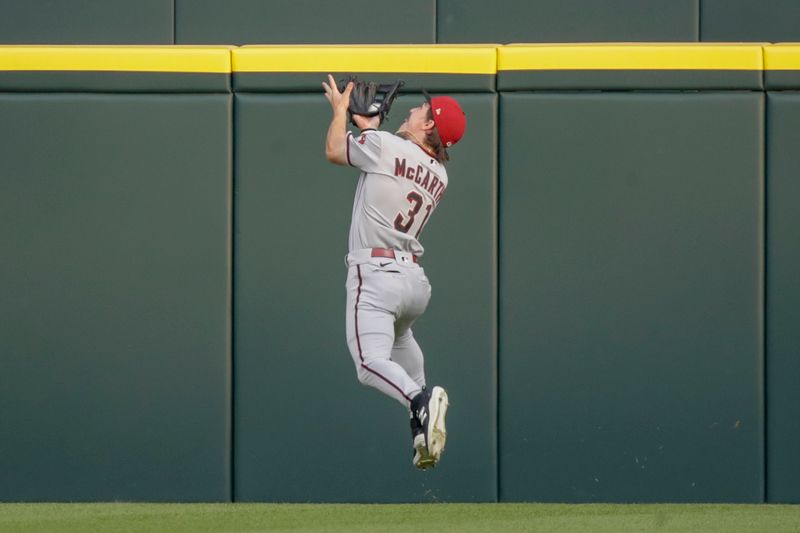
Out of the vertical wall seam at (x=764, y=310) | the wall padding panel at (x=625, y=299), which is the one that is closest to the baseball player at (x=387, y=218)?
the wall padding panel at (x=625, y=299)

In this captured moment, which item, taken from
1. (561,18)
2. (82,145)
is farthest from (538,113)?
(82,145)

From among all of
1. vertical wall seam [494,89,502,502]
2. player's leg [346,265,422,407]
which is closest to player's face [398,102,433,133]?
player's leg [346,265,422,407]

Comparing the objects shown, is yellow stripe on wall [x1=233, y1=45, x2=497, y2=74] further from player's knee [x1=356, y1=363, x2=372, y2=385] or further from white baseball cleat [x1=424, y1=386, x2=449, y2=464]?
white baseball cleat [x1=424, y1=386, x2=449, y2=464]

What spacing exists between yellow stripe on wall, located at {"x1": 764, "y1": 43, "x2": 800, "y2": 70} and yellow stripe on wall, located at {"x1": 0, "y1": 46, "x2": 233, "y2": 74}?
2.78 m

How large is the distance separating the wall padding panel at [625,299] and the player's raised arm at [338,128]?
1.72m

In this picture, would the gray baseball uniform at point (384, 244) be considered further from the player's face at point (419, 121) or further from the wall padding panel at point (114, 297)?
the wall padding panel at point (114, 297)

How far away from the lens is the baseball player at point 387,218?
19.4 feet

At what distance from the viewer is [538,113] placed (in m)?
7.47

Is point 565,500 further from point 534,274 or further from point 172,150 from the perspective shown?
point 172,150

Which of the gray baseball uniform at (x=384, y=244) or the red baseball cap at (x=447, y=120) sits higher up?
the red baseball cap at (x=447, y=120)

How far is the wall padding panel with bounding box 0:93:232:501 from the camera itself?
7.47m

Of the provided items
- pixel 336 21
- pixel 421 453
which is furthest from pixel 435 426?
pixel 336 21
